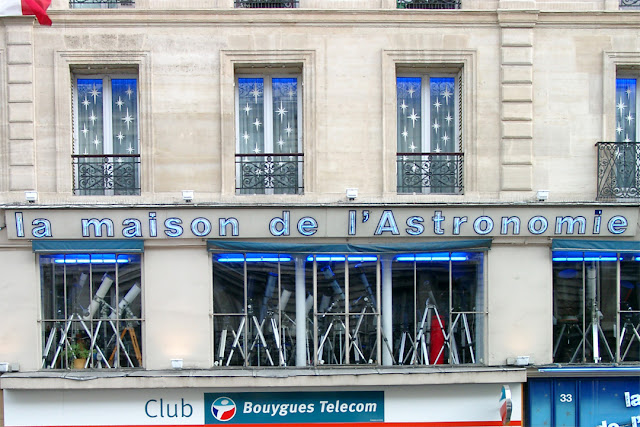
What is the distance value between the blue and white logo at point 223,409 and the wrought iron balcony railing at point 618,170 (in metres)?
7.00

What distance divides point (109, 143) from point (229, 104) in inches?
85.5

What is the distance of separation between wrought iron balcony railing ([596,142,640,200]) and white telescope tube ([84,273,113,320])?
8.35 m

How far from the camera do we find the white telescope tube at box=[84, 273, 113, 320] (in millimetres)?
10117

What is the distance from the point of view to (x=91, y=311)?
1012cm

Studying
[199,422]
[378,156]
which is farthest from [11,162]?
[378,156]

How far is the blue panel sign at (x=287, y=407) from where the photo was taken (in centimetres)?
983

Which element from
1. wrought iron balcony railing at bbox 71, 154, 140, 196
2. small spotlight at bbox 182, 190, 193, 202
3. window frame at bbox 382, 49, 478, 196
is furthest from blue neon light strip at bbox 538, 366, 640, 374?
wrought iron balcony railing at bbox 71, 154, 140, 196

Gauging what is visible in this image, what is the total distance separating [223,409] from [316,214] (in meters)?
3.53

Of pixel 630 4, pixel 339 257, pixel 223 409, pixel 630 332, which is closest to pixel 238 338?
pixel 223 409

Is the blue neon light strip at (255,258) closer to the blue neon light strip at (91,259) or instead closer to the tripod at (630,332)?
the blue neon light strip at (91,259)

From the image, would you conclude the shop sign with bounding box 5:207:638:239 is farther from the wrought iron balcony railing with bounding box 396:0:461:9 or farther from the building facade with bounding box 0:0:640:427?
the wrought iron balcony railing with bounding box 396:0:461:9

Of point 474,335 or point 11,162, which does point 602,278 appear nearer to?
point 474,335

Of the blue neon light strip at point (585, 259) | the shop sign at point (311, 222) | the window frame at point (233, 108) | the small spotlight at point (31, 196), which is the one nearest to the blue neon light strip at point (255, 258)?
the shop sign at point (311, 222)

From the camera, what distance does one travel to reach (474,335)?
33.8ft
